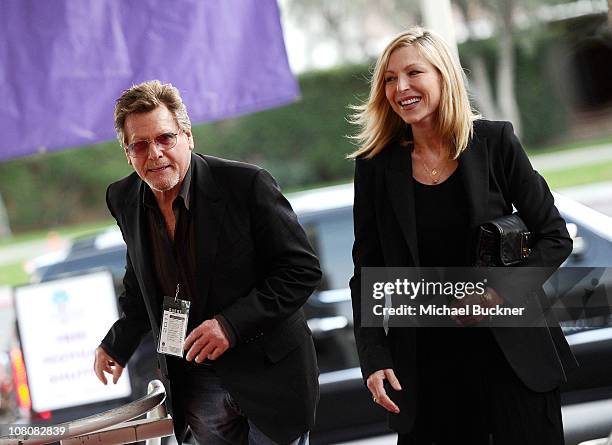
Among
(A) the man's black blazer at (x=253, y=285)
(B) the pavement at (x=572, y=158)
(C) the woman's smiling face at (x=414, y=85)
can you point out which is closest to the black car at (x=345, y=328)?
(A) the man's black blazer at (x=253, y=285)

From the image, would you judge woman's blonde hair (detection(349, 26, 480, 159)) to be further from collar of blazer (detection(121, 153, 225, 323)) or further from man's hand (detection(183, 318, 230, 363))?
man's hand (detection(183, 318, 230, 363))

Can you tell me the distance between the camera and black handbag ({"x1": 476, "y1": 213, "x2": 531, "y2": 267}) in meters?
2.05

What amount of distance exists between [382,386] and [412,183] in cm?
49

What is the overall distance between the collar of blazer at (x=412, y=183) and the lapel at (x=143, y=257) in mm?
640

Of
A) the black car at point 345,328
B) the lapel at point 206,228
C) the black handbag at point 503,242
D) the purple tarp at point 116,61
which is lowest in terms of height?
the black car at point 345,328

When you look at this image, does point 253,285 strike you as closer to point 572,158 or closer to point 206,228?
point 206,228

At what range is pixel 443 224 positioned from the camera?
214cm

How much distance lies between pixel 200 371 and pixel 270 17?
138 centimetres

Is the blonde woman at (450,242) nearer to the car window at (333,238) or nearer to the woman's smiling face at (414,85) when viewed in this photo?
the woman's smiling face at (414,85)

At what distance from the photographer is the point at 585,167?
10.9 meters

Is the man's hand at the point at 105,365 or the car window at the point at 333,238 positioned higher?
the car window at the point at 333,238

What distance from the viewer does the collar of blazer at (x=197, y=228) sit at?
2277 mm

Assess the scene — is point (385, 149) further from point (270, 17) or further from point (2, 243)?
point (2, 243)

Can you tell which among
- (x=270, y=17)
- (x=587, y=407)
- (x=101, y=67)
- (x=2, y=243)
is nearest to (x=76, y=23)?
(x=101, y=67)
